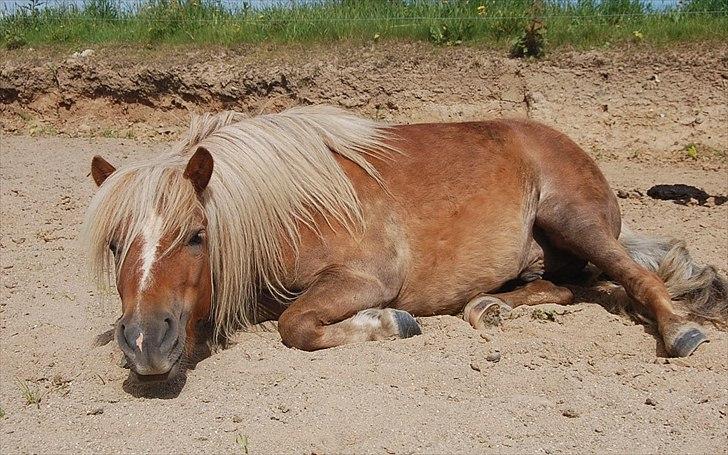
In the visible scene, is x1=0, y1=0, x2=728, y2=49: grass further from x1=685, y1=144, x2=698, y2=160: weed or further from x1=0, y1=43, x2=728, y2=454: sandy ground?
x1=0, y1=43, x2=728, y2=454: sandy ground

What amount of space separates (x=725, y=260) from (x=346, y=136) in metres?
2.84

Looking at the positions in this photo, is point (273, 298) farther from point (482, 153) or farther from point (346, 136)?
point (482, 153)

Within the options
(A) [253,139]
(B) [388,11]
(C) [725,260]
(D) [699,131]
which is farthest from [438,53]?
(A) [253,139]

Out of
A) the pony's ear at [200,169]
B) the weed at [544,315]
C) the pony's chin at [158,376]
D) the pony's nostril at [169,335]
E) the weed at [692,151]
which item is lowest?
the weed at [692,151]

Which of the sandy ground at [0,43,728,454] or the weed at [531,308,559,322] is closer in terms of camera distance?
the sandy ground at [0,43,728,454]

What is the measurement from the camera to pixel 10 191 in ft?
23.4

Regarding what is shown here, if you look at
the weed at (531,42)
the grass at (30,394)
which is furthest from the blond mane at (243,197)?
the weed at (531,42)

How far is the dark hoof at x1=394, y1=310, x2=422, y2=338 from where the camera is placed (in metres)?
4.10

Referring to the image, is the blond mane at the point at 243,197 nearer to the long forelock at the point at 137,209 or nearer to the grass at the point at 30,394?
the long forelock at the point at 137,209

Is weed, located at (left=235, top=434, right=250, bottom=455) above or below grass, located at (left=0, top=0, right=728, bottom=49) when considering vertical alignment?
below

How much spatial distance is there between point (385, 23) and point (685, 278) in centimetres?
550

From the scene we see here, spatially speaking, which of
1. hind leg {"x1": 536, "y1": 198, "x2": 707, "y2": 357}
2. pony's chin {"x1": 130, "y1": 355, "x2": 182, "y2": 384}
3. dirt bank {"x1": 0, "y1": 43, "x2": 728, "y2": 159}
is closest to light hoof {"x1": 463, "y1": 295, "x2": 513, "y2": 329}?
hind leg {"x1": 536, "y1": 198, "x2": 707, "y2": 357}

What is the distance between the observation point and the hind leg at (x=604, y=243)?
4312 mm

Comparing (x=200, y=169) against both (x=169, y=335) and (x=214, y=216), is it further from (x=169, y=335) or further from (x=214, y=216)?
(x=169, y=335)
